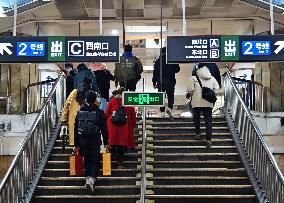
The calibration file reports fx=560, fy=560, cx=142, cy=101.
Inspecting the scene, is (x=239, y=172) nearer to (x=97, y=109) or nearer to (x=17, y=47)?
(x=97, y=109)

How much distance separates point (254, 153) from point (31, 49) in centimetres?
511

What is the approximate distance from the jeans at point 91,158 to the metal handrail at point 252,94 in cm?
819

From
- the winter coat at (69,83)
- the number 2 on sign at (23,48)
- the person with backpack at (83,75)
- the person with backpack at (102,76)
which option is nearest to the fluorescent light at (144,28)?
the winter coat at (69,83)

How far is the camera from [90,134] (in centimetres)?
956

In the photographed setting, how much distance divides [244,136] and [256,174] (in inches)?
57.8

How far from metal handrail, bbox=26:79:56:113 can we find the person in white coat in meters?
7.19

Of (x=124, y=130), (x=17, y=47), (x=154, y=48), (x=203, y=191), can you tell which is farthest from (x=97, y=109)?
(x=154, y=48)

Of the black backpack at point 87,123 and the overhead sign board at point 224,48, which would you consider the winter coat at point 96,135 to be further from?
the overhead sign board at point 224,48

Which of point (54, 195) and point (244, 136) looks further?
point (244, 136)

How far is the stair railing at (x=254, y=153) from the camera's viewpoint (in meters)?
9.12

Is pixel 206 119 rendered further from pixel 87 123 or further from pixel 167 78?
pixel 87 123

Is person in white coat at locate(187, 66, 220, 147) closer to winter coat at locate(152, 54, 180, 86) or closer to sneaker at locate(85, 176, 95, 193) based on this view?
winter coat at locate(152, 54, 180, 86)

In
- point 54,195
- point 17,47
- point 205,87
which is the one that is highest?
point 17,47

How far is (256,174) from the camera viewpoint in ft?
33.6
